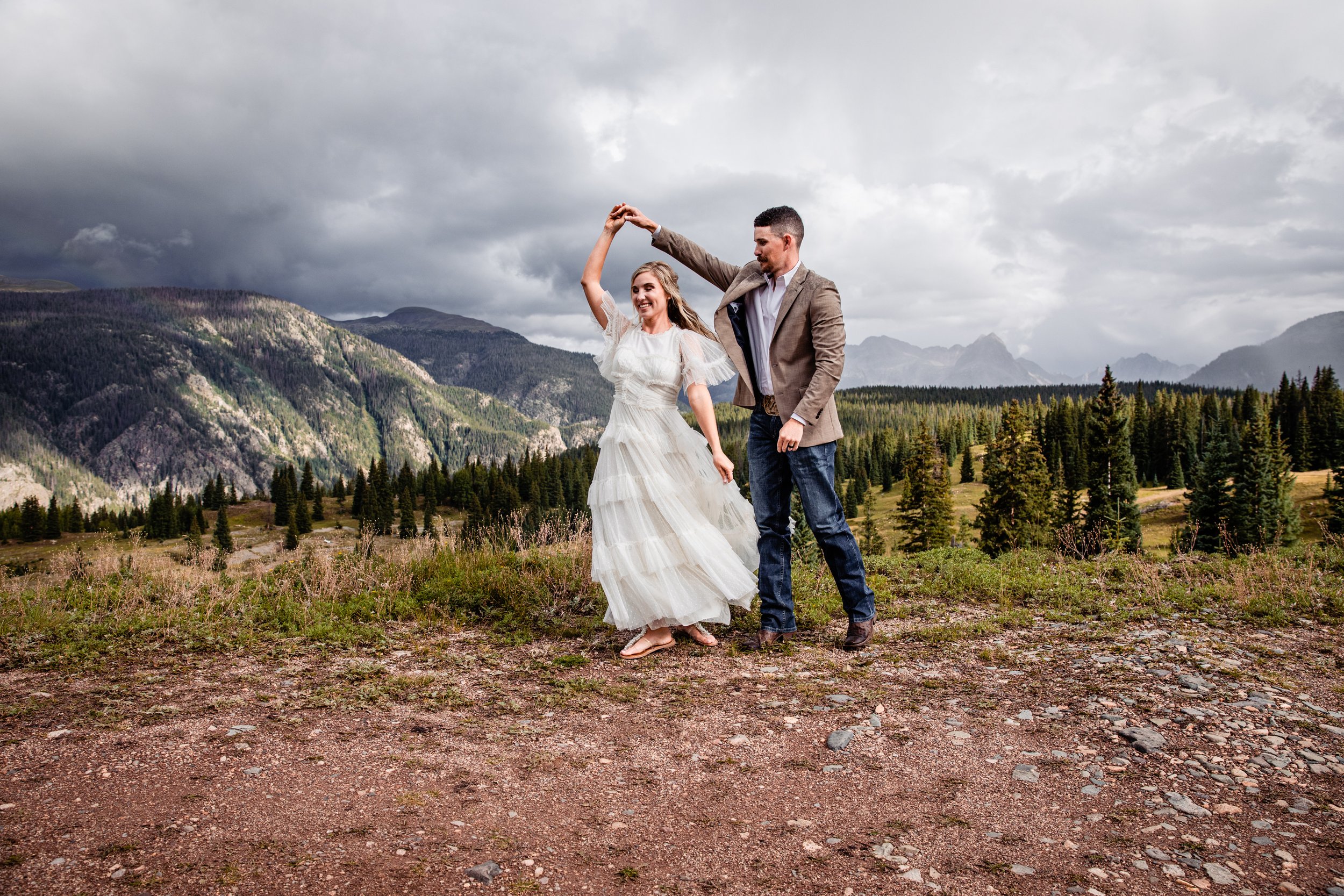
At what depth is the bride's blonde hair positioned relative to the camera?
6.62m

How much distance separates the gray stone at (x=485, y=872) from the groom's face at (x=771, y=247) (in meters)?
5.09

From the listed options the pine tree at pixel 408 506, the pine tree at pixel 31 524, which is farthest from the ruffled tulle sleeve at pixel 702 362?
the pine tree at pixel 31 524

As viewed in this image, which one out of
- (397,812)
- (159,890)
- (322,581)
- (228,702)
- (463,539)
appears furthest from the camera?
(463,539)

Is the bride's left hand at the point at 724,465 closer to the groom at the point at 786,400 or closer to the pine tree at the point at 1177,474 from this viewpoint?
the groom at the point at 786,400

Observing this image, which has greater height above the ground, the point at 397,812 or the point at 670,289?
the point at 670,289

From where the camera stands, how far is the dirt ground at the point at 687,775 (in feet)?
9.56

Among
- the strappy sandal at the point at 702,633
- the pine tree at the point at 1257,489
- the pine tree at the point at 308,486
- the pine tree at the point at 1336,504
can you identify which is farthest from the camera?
the pine tree at the point at 308,486

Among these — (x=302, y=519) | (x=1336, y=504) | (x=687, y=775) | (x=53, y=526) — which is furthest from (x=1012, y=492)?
(x=53, y=526)

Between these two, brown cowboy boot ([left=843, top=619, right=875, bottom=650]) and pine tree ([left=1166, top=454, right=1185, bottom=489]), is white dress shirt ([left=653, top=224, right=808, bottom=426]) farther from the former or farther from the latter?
pine tree ([left=1166, top=454, right=1185, bottom=489])

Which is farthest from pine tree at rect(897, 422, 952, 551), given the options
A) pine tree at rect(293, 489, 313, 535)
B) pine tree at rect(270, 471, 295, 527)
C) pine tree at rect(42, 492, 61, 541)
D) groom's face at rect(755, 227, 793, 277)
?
pine tree at rect(42, 492, 61, 541)

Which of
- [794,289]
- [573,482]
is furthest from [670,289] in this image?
[573,482]

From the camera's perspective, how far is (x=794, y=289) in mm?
6207

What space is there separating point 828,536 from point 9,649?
7280mm

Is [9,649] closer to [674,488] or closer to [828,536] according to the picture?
[674,488]
